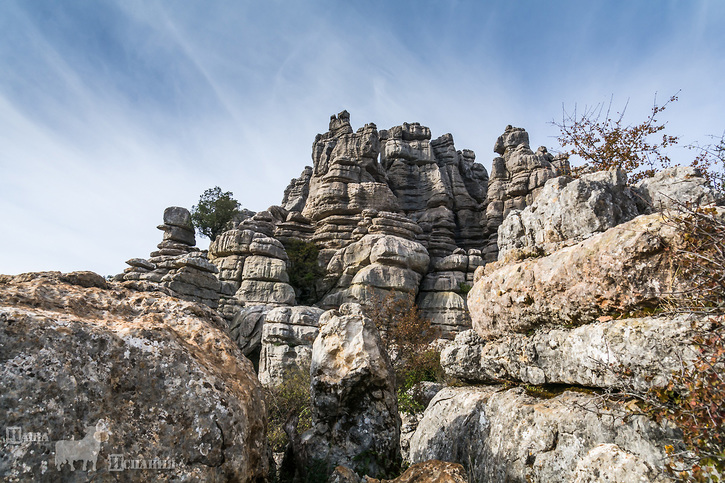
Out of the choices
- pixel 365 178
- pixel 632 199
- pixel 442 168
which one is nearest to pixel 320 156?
pixel 365 178

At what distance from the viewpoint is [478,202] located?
47312 millimetres

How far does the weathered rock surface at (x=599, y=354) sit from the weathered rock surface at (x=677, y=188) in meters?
1.71

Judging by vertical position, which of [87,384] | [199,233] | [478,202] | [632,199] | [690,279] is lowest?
[87,384]

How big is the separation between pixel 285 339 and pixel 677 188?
16.4m

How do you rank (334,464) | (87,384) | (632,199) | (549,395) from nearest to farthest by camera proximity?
(87,384)
(549,395)
(334,464)
(632,199)

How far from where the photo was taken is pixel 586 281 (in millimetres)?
4160

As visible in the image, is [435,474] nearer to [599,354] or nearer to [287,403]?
[599,354]

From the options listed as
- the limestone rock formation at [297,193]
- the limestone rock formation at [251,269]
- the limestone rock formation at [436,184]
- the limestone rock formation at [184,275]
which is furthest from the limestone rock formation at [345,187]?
the limestone rock formation at [184,275]

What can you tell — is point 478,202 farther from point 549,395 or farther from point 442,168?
point 549,395

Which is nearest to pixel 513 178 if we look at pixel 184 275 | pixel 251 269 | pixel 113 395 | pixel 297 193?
pixel 297 193

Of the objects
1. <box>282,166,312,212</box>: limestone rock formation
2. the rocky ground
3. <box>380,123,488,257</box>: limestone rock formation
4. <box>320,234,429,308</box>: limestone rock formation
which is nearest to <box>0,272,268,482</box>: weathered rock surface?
the rocky ground

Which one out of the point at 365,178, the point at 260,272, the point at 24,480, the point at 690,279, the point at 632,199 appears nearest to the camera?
the point at 24,480

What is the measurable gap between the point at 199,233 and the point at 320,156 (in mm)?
14511

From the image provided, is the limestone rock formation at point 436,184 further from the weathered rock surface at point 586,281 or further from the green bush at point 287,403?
the weathered rock surface at point 586,281
